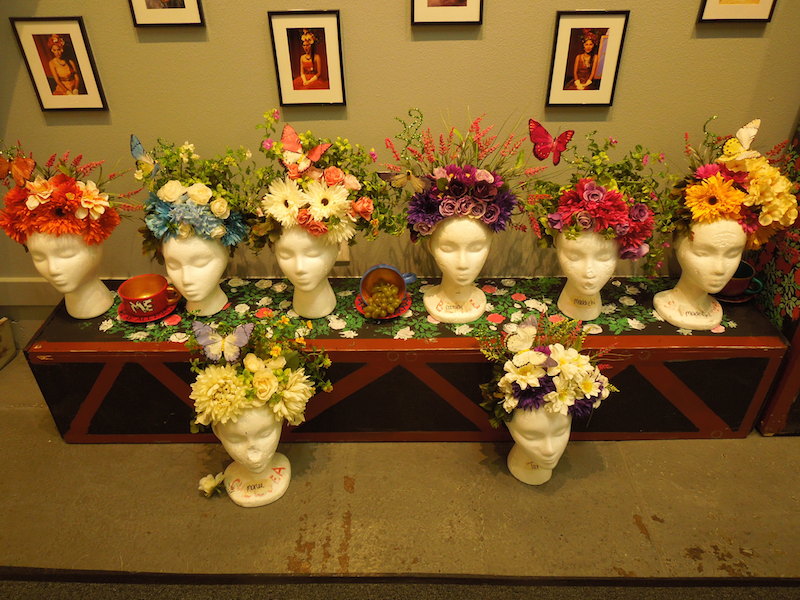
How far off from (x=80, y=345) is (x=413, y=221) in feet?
4.02

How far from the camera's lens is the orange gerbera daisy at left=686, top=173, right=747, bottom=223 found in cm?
171

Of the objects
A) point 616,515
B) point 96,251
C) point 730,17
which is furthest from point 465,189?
point 96,251

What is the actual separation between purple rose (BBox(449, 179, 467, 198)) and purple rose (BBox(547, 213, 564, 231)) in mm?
297

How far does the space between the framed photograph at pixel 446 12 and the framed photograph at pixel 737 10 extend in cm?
73

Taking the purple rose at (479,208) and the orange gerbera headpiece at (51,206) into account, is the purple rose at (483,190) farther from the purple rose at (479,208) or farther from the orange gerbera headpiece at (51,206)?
the orange gerbera headpiece at (51,206)

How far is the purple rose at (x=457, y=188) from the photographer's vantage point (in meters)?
1.73

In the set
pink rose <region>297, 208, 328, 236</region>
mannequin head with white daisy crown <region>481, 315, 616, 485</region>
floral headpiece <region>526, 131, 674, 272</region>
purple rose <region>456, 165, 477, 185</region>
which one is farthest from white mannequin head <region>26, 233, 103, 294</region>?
floral headpiece <region>526, 131, 674, 272</region>

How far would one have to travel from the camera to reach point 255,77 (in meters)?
1.96

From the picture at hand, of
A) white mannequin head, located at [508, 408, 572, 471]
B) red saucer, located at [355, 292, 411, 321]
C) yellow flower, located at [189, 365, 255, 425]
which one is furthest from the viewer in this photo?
red saucer, located at [355, 292, 411, 321]

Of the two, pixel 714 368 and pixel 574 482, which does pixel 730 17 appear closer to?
pixel 714 368

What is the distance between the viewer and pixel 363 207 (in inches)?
69.2

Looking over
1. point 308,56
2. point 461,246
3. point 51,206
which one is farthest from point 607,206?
point 51,206

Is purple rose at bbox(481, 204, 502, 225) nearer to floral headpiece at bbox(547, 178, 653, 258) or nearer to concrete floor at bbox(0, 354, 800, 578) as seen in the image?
floral headpiece at bbox(547, 178, 653, 258)

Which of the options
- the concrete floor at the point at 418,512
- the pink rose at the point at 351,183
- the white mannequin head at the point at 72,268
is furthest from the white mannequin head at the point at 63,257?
the pink rose at the point at 351,183
